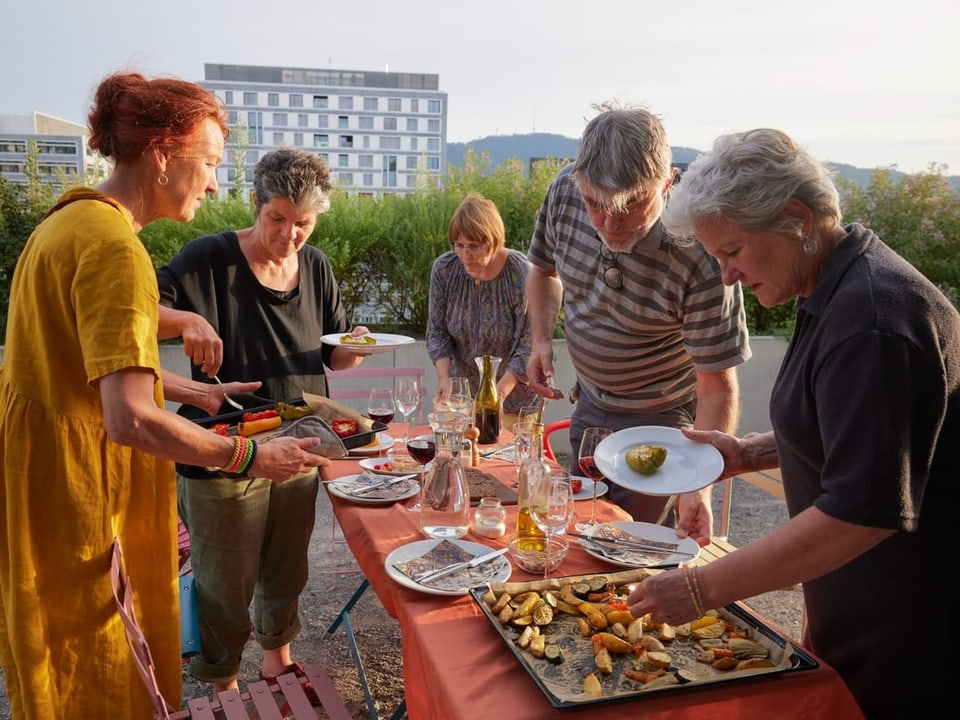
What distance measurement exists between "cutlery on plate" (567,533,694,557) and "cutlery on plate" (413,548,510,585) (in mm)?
242

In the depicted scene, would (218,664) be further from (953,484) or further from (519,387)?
(953,484)

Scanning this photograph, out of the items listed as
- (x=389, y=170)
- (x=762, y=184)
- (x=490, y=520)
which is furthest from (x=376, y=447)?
(x=389, y=170)

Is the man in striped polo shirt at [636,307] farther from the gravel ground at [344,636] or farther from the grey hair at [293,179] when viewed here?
the gravel ground at [344,636]

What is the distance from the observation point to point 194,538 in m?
2.57

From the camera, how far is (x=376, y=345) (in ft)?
8.95

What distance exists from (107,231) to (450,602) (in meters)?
1.10

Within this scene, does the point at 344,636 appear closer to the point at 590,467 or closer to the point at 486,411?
the point at 486,411

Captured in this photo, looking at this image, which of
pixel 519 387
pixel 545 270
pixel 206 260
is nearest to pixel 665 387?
pixel 545 270

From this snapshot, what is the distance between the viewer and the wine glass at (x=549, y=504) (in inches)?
67.6

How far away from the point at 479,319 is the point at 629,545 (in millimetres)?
2082

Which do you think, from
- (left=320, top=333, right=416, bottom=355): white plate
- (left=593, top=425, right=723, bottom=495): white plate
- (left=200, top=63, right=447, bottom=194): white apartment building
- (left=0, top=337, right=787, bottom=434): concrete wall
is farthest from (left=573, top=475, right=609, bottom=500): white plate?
(left=200, top=63, right=447, bottom=194): white apartment building

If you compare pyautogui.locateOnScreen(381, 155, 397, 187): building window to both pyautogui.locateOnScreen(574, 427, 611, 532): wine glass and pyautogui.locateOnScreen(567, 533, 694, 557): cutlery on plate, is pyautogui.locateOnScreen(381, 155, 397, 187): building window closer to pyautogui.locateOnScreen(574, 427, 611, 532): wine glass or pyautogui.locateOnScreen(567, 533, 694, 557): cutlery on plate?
pyautogui.locateOnScreen(574, 427, 611, 532): wine glass

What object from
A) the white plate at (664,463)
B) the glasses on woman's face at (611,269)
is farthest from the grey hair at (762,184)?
the glasses on woman's face at (611,269)

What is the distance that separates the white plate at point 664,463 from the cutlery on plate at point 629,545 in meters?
0.16
